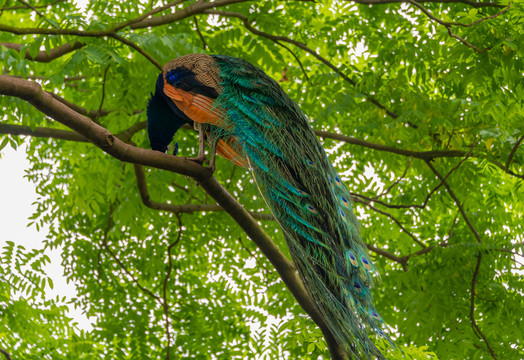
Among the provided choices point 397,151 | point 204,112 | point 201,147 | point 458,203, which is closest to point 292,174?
point 201,147

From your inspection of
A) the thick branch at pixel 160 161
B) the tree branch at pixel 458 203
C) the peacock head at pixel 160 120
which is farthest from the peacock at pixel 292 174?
the tree branch at pixel 458 203

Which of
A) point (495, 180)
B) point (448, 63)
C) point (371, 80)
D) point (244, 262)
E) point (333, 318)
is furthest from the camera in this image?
point (244, 262)

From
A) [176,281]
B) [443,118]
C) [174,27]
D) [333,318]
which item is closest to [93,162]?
[174,27]

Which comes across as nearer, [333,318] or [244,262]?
[333,318]

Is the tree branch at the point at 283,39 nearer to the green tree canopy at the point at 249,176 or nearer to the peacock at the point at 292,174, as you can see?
the green tree canopy at the point at 249,176

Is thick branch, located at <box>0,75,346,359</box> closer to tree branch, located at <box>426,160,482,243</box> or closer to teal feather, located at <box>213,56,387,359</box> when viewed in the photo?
teal feather, located at <box>213,56,387,359</box>

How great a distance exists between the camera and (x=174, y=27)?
16.4 feet

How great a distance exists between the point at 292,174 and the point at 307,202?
0.50 feet

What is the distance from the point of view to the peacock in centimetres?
252

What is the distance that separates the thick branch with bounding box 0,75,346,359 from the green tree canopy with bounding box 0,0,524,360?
14cm

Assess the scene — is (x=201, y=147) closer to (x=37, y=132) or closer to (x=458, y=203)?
(x=37, y=132)

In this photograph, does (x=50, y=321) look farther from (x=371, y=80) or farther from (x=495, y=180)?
(x=495, y=180)

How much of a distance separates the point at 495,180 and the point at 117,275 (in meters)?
3.55

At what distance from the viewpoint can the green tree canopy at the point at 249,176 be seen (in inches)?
153
